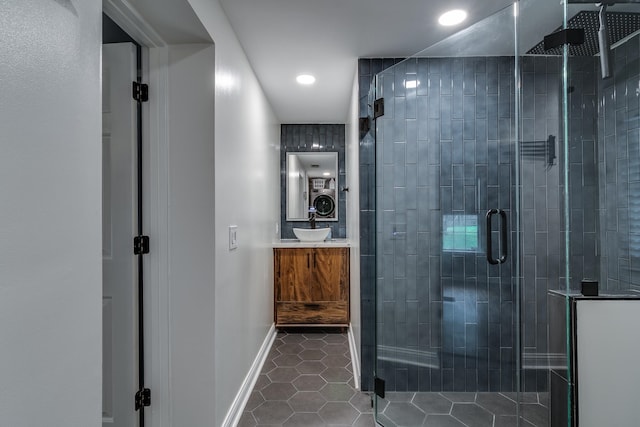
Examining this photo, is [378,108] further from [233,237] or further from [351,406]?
[351,406]

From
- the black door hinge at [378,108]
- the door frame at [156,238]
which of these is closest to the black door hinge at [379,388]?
the door frame at [156,238]

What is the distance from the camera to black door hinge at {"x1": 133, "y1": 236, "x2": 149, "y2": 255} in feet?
5.44

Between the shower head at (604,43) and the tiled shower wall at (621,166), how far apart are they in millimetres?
39

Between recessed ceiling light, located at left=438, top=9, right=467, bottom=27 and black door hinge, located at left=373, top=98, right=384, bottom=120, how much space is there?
1.88 feet

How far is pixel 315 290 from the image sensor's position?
361cm

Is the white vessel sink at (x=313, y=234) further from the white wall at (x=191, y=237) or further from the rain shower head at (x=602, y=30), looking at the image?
the rain shower head at (x=602, y=30)

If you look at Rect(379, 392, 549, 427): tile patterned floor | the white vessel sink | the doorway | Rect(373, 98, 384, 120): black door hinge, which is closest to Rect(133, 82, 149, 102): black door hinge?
the doorway

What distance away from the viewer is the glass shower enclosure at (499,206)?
4.72 feet

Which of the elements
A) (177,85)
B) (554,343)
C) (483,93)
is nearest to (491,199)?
(483,93)

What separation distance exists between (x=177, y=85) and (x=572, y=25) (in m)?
1.78

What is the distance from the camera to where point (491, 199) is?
197 cm

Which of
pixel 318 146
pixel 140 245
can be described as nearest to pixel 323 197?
pixel 318 146

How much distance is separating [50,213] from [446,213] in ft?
6.41

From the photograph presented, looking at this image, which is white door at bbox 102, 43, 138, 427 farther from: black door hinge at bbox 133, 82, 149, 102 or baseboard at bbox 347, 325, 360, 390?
baseboard at bbox 347, 325, 360, 390
